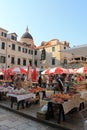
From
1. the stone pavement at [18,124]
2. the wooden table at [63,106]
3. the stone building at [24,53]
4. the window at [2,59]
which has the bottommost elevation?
the stone pavement at [18,124]

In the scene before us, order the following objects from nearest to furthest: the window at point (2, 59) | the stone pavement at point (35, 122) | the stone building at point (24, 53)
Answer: the stone pavement at point (35, 122) → the window at point (2, 59) → the stone building at point (24, 53)

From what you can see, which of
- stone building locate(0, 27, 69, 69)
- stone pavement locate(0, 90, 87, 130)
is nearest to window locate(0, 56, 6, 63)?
stone building locate(0, 27, 69, 69)

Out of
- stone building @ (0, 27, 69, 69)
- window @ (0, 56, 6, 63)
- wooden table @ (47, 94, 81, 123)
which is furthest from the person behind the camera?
stone building @ (0, 27, 69, 69)

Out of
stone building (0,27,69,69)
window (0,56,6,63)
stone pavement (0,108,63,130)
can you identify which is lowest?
stone pavement (0,108,63,130)

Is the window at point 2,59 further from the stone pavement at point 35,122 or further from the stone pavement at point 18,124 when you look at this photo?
the stone pavement at point 18,124

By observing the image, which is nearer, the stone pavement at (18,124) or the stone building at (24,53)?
the stone pavement at (18,124)

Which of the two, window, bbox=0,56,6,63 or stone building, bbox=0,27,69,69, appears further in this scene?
stone building, bbox=0,27,69,69

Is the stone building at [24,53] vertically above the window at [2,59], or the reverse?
the stone building at [24,53]

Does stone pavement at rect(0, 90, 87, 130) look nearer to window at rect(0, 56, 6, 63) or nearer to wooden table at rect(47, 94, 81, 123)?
wooden table at rect(47, 94, 81, 123)

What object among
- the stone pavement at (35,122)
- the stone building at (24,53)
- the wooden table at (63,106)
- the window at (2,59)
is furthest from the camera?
the stone building at (24,53)

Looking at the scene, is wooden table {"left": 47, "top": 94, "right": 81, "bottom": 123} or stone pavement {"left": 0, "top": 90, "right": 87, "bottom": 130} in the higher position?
wooden table {"left": 47, "top": 94, "right": 81, "bottom": 123}

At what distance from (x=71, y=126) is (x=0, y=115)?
3.44 meters

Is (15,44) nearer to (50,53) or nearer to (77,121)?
(50,53)

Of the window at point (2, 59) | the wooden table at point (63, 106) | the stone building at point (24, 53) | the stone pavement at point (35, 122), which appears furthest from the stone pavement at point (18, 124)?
the window at point (2, 59)
